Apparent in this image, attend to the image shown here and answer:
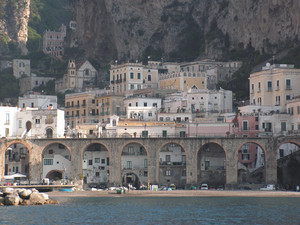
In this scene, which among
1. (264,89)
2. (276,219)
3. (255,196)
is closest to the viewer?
(276,219)

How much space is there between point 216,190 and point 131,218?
31990mm

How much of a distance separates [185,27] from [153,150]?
65045mm

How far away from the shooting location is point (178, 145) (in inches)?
4906

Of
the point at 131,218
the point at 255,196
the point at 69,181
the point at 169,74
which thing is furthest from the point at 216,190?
the point at 169,74

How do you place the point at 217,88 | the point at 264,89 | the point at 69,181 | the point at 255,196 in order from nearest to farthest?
the point at 255,196, the point at 69,181, the point at 264,89, the point at 217,88

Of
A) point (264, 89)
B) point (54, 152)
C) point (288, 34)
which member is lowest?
point (54, 152)

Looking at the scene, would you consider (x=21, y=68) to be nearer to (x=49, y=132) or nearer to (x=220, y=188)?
(x=49, y=132)

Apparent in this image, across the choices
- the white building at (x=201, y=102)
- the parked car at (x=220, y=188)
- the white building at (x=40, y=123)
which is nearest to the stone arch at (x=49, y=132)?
the white building at (x=40, y=123)

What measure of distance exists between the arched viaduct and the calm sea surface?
9816 mm

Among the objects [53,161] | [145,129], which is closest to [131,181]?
[145,129]

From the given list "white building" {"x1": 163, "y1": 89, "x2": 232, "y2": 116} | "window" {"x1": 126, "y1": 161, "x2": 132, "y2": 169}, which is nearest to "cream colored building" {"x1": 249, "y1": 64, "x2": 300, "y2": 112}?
"white building" {"x1": 163, "y1": 89, "x2": 232, "y2": 116}

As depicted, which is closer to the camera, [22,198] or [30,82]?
[22,198]

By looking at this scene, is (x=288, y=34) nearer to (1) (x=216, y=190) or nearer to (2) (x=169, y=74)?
(2) (x=169, y=74)

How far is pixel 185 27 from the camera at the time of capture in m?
180
